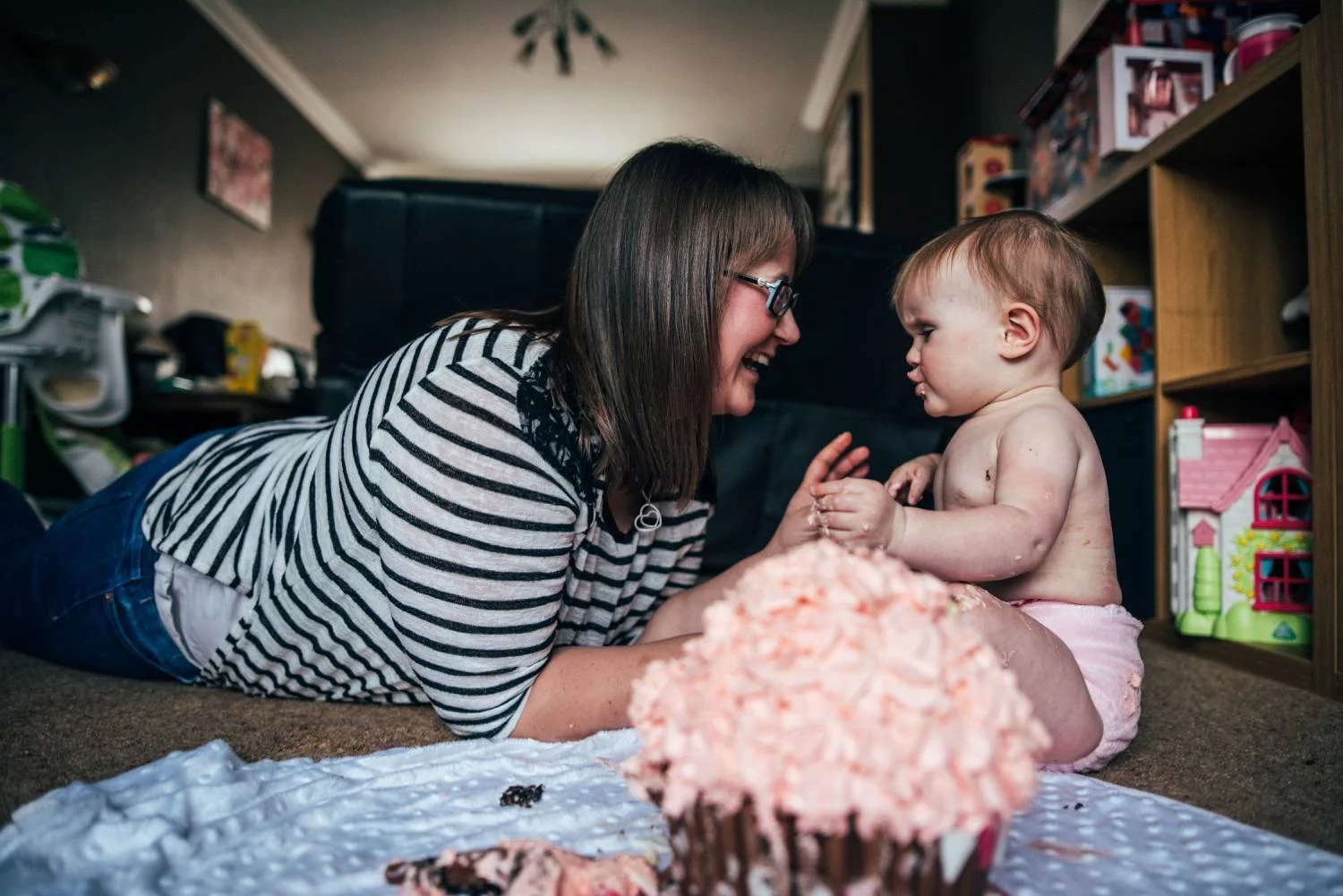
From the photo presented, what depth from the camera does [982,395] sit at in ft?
3.57

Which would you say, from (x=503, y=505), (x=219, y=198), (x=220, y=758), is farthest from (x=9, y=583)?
(x=219, y=198)

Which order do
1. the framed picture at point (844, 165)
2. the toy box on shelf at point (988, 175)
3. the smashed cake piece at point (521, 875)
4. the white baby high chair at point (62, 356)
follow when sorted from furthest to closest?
the framed picture at point (844, 165)
the toy box on shelf at point (988, 175)
the white baby high chair at point (62, 356)
the smashed cake piece at point (521, 875)

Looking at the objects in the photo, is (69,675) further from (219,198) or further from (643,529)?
(219,198)

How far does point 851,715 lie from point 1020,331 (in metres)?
0.75

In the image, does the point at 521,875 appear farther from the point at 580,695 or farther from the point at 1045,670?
the point at 1045,670

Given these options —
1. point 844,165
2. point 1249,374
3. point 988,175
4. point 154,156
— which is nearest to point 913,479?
point 1249,374

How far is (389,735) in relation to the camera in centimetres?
106

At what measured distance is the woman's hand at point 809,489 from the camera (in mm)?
1098

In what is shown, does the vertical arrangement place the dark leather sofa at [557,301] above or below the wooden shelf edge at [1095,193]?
below

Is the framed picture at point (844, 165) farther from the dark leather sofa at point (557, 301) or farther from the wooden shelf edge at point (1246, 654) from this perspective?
the wooden shelf edge at point (1246, 654)

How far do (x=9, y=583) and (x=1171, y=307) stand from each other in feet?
7.09

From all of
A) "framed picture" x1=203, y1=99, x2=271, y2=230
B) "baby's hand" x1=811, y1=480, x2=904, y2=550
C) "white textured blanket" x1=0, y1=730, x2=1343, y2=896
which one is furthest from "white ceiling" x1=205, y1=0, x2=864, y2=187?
"white textured blanket" x1=0, y1=730, x2=1343, y2=896

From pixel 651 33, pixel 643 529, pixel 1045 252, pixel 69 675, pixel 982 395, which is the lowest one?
pixel 69 675

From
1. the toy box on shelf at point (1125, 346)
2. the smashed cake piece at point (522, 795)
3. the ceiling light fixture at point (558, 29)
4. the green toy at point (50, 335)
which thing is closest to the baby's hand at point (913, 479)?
the smashed cake piece at point (522, 795)
